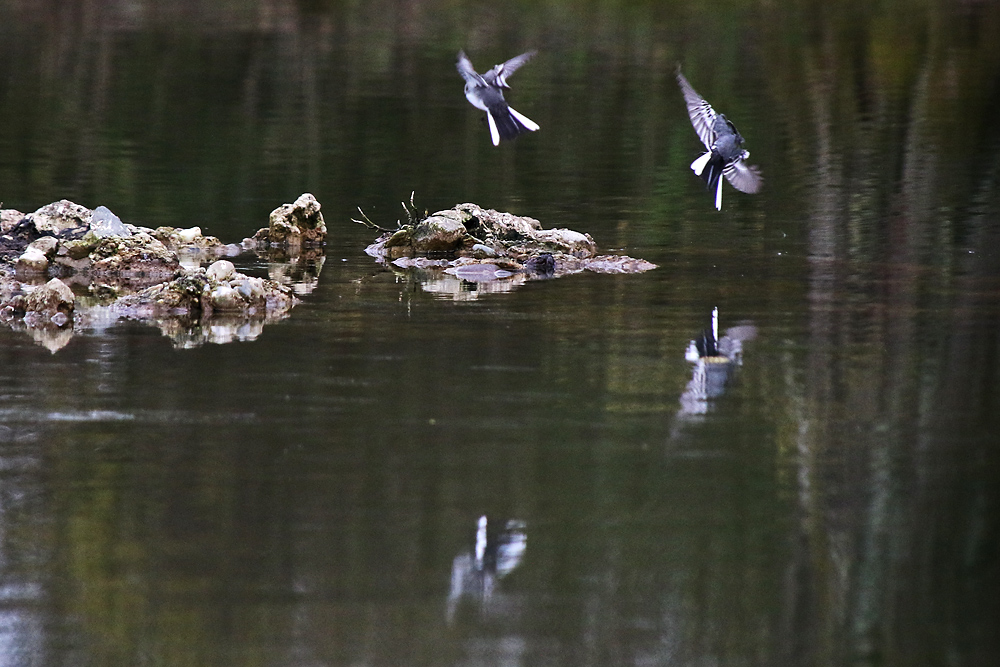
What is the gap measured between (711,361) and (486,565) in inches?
148

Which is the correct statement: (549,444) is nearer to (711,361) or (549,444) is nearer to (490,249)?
(711,361)

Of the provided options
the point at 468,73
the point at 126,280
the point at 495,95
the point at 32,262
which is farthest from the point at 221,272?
the point at 32,262

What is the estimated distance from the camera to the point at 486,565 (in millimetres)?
5918

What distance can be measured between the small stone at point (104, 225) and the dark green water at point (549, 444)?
1164mm

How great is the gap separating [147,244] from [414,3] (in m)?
34.9

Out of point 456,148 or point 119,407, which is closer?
point 119,407

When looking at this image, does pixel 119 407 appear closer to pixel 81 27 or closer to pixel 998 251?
pixel 998 251

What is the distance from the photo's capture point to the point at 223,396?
8.51 meters

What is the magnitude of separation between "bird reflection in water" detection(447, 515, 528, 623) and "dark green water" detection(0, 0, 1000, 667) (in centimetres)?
3

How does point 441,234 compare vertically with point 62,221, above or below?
below

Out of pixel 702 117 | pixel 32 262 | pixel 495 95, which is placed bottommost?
pixel 32 262

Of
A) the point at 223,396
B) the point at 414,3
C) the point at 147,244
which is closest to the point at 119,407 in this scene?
the point at 223,396

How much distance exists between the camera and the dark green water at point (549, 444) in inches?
214

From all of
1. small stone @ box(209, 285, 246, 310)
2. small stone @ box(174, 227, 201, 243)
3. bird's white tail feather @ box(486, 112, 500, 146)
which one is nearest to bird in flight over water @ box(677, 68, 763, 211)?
bird's white tail feather @ box(486, 112, 500, 146)
